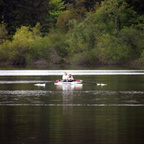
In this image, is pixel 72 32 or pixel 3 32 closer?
pixel 72 32

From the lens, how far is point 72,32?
91.3 m

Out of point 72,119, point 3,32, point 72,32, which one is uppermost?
point 3,32

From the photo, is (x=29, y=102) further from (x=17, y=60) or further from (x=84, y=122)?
(x=17, y=60)

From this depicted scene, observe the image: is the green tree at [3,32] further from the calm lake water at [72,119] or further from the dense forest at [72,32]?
the calm lake water at [72,119]

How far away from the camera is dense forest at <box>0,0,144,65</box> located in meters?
85.4

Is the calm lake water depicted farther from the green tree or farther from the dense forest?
the green tree

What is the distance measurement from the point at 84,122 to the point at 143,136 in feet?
11.1

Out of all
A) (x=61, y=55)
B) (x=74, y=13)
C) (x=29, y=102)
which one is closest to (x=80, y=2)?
(x=74, y=13)

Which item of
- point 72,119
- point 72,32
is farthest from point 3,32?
point 72,119

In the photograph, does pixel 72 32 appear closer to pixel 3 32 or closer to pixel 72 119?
pixel 3 32

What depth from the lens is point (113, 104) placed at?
25.0 metres

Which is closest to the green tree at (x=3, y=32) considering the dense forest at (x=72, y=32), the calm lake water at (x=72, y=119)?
the dense forest at (x=72, y=32)

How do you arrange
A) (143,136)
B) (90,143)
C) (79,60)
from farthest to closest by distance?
(79,60)
(143,136)
(90,143)

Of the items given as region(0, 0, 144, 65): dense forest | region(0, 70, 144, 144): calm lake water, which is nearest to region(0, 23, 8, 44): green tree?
region(0, 0, 144, 65): dense forest
